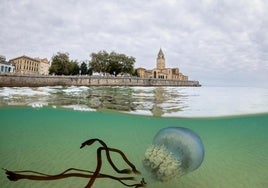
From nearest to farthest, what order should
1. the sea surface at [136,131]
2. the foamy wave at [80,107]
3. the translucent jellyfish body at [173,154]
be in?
1. the translucent jellyfish body at [173,154]
2. the sea surface at [136,131]
3. the foamy wave at [80,107]

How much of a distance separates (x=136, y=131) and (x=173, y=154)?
9455 mm

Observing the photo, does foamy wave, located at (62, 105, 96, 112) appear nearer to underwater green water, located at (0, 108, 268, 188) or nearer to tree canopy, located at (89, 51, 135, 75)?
underwater green water, located at (0, 108, 268, 188)

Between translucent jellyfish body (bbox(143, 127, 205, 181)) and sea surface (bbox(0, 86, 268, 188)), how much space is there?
0.22 meters

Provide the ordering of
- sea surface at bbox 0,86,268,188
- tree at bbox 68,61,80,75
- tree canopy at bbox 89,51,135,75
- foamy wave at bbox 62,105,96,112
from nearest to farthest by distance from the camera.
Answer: sea surface at bbox 0,86,268,188 → foamy wave at bbox 62,105,96,112 → tree canopy at bbox 89,51,135,75 → tree at bbox 68,61,80,75

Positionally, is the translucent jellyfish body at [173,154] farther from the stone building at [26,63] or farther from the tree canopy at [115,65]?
the tree canopy at [115,65]

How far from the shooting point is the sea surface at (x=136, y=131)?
4.56m

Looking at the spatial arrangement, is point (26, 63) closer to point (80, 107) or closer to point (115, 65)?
point (115, 65)

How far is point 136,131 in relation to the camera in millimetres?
12148

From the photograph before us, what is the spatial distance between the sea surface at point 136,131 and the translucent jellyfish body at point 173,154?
0.22 metres

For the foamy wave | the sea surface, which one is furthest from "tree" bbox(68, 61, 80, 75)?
the foamy wave

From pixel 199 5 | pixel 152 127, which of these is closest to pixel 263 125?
pixel 152 127

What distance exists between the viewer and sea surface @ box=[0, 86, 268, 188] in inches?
180

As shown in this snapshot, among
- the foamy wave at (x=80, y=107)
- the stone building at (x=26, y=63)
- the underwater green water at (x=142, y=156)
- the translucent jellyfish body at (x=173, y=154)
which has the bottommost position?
the underwater green water at (x=142, y=156)

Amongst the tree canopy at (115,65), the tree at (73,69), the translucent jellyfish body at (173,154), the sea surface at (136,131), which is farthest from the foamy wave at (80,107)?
the tree at (73,69)
